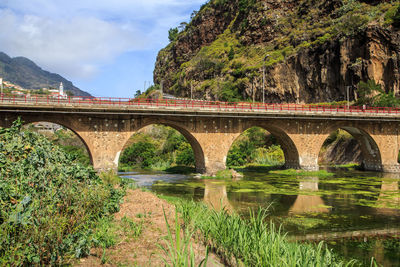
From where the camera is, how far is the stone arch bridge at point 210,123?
2202cm

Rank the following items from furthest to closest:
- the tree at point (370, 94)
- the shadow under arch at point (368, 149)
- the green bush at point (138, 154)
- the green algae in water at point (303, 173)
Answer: the tree at point (370, 94)
the green bush at point (138, 154)
the shadow under arch at point (368, 149)
the green algae in water at point (303, 173)

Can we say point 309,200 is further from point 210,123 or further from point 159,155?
point 159,155

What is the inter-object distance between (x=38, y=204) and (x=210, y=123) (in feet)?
72.1

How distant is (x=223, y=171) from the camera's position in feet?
86.1

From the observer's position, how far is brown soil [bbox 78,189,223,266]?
18.1ft

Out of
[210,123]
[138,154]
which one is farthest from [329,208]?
[138,154]

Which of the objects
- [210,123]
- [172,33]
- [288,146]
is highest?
[172,33]

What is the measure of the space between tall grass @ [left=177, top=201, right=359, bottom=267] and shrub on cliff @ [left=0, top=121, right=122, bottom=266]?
89.0 inches

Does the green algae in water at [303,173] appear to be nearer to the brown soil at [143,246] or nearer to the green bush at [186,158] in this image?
the green bush at [186,158]

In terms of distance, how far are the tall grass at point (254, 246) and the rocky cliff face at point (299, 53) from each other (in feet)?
110

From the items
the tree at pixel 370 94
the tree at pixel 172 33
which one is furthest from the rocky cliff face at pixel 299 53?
the tree at pixel 172 33

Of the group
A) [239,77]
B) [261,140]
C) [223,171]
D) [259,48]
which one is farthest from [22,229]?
[259,48]

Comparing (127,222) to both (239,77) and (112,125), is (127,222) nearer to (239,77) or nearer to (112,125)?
(112,125)

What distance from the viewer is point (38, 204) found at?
15.9 feet
